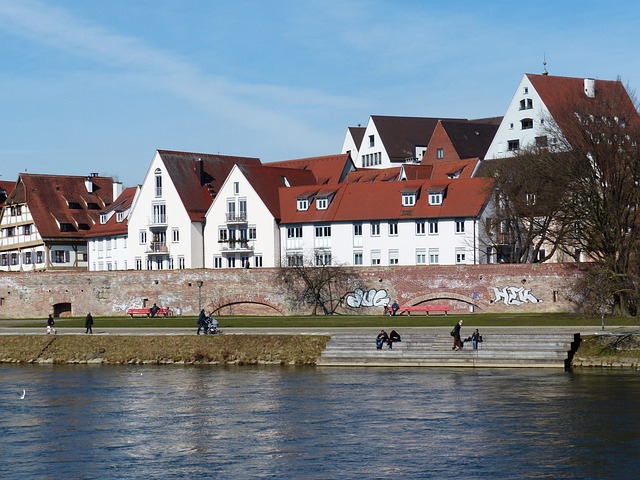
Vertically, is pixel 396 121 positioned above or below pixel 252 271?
above

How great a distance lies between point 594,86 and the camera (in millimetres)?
106625

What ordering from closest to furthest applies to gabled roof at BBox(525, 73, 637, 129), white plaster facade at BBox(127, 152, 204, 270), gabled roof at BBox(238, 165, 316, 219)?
gabled roof at BBox(238, 165, 316, 219) → white plaster facade at BBox(127, 152, 204, 270) → gabled roof at BBox(525, 73, 637, 129)

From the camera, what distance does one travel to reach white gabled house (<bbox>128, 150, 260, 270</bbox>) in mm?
98562

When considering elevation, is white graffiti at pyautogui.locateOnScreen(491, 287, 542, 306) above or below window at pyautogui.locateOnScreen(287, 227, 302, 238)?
below

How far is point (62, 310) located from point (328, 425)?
5810 centimetres

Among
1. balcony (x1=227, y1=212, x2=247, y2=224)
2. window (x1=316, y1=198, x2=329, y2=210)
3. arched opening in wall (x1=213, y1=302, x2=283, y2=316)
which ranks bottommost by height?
arched opening in wall (x1=213, y1=302, x2=283, y2=316)

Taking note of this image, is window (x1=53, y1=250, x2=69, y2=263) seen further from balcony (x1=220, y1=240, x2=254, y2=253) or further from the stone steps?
the stone steps

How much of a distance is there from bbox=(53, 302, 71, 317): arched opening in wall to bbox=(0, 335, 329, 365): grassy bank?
87.0 ft

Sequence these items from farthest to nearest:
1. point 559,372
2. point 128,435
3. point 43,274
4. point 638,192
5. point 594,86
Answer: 1. point 594,86
2. point 43,274
3. point 638,192
4. point 559,372
5. point 128,435

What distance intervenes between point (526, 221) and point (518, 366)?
1306 inches

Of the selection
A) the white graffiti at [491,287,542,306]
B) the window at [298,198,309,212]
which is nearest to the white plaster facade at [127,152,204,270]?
the window at [298,198,309,212]

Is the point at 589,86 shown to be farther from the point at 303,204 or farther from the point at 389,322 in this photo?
the point at 389,322

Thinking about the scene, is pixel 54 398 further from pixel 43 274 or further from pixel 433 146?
pixel 433 146

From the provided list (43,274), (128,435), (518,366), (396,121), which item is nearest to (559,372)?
(518,366)
